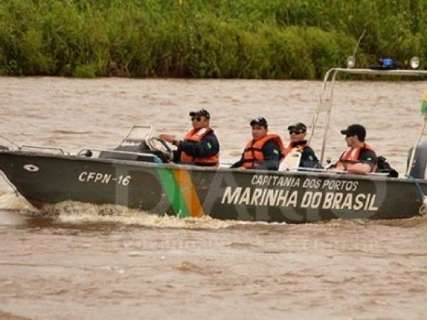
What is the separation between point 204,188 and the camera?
570 inches

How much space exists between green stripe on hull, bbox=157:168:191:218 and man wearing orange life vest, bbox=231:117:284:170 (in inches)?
33.8

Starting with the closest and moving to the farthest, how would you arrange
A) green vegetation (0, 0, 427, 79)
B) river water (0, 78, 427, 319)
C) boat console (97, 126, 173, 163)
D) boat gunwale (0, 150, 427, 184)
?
river water (0, 78, 427, 319) → boat gunwale (0, 150, 427, 184) → boat console (97, 126, 173, 163) → green vegetation (0, 0, 427, 79)

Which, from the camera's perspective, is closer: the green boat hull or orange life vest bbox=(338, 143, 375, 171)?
the green boat hull

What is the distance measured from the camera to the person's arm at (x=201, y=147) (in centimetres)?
1484

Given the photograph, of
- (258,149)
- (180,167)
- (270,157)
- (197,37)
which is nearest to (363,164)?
(270,157)

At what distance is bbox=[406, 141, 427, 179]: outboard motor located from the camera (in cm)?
1523

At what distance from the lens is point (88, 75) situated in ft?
109

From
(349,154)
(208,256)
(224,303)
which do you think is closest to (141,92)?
(349,154)

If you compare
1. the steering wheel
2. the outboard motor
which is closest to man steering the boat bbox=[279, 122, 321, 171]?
the outboard motor

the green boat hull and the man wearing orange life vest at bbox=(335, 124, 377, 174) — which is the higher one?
the man wearing orange life vest at bbox=(335, 124, 377, 174)

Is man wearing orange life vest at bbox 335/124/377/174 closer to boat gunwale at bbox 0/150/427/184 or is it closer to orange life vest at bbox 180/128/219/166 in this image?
boat gunwale at bbox 0/150/427/184

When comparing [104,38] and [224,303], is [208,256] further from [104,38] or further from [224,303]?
[104,38]

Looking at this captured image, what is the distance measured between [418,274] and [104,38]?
73.7ft

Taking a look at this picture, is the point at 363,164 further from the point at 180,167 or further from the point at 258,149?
the point at 180,167
